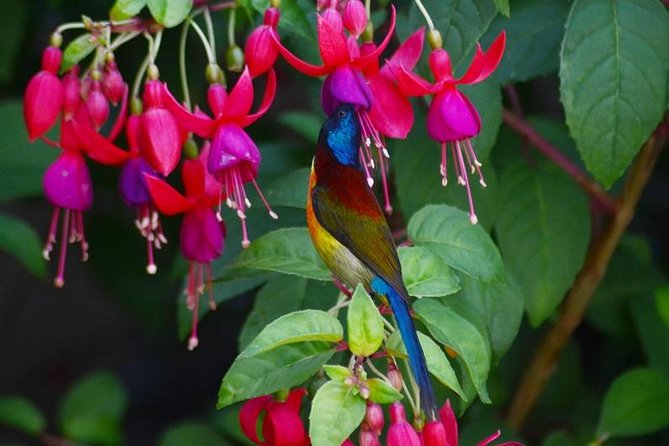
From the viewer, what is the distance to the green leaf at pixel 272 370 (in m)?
0.86

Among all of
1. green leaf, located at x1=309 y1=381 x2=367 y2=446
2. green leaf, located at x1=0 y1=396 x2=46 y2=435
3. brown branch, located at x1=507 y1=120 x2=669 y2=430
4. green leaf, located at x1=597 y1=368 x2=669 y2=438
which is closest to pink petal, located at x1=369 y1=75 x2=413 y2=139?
green leaf, located at x1=309 y1=381 x2=367 y2=446

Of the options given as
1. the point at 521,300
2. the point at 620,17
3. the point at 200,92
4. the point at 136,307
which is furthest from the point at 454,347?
the point at 136,307

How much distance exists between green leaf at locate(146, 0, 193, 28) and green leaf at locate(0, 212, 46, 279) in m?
0.54

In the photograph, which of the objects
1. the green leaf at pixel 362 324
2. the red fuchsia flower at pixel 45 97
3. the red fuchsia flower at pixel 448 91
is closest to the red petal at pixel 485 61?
the red fuchsia flower at pixel 448 91

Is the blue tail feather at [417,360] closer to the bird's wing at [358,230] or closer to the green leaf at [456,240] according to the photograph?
the bird's wing at [358,230]

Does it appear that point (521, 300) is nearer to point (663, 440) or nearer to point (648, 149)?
point (648, 149)

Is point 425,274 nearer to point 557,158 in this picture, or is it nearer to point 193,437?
point 557,158

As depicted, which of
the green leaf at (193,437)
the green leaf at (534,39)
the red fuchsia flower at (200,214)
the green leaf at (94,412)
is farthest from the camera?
the green leaf at (94,412)

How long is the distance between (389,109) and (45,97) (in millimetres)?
286

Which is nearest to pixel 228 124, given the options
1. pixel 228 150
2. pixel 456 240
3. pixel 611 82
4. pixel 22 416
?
pixel 228 150

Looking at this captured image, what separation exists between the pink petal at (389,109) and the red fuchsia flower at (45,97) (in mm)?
263

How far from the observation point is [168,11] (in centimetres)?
94

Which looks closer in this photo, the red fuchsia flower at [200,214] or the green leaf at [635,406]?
the red fuchsia flower at [200,214]

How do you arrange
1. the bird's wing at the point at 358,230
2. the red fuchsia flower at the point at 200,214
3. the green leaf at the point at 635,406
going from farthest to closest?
1. the green leaf at the point at 635,406
2. the red fuchsia flower at the point at 200,214
3. the bird's wing at the point at 358,230
